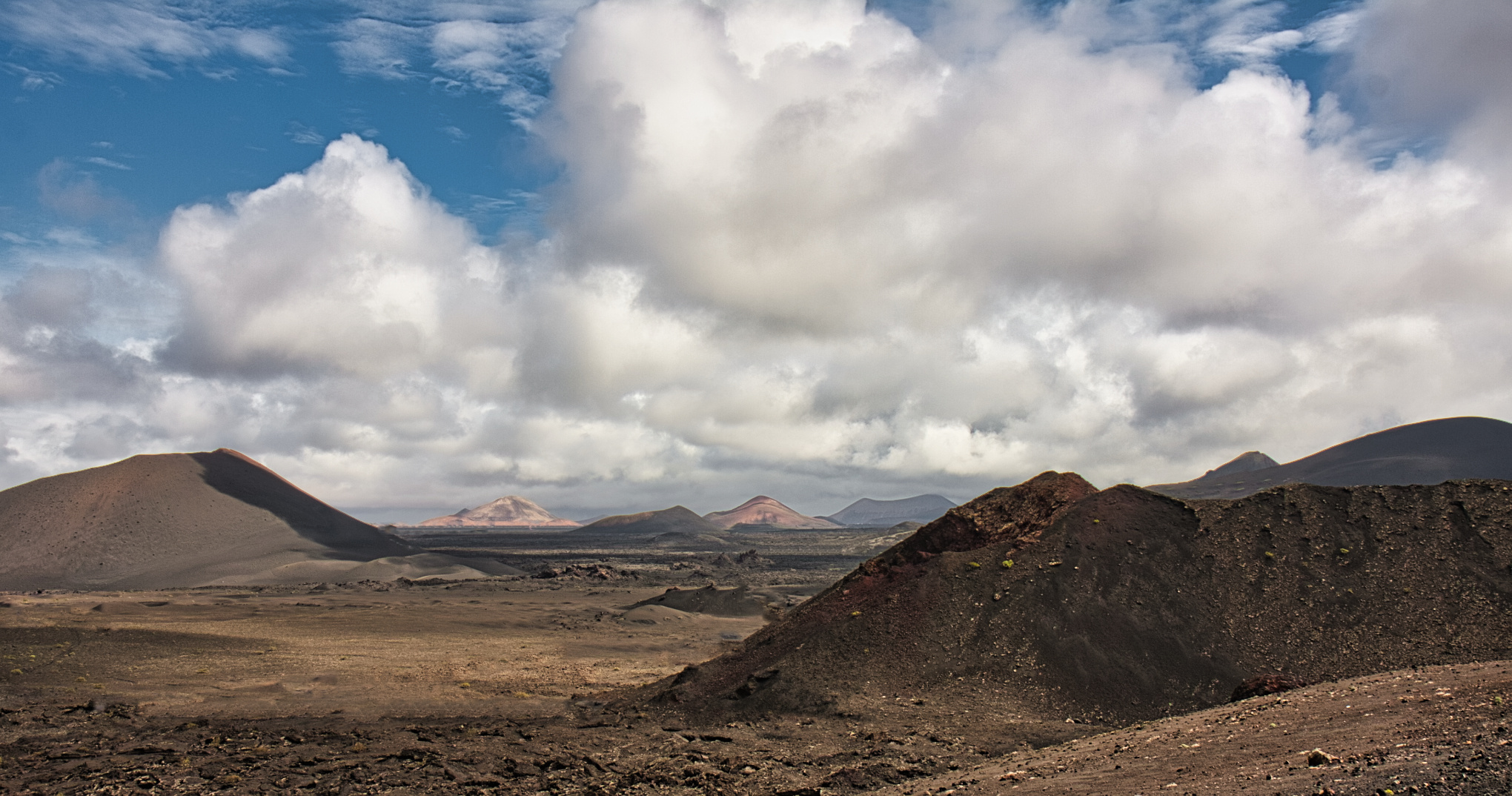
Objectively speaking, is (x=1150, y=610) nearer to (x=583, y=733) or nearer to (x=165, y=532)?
(x=583, y=733)

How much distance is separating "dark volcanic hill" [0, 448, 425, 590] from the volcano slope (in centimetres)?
9662

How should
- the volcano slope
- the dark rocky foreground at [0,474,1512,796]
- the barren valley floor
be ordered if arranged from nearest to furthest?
the barren valley floor → the dark rocky foreground at [0,474,1512,796] → the volcano slope

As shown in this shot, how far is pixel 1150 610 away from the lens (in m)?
23.9

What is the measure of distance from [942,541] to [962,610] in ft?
21.3

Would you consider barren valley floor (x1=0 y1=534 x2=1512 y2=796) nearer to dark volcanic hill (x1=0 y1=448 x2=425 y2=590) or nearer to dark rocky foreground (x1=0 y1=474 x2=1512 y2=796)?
dark rocky foreground (x1=0 y1=474 x2=1512 y2=796)

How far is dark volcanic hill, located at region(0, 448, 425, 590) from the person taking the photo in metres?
96.2

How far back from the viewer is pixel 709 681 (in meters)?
24.5

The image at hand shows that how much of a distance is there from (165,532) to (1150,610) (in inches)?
4779

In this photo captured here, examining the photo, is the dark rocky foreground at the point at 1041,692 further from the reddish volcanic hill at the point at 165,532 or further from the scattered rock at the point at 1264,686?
the reddish volcanic hill at the point at 165,532

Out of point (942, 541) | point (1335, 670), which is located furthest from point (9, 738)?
point (1335, 670)

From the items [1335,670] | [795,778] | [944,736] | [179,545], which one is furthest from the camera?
[179,545]

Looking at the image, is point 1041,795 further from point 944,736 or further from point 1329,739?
point 944,736

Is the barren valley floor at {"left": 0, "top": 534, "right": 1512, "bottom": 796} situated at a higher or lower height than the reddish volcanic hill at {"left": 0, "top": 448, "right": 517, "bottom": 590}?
lower

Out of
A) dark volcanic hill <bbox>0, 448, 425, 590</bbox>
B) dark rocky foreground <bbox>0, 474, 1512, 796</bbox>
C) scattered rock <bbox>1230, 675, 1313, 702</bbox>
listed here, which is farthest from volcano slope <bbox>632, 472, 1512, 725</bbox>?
dark volcanic hill <bbox>0, 448, 425, 590</bbox>
